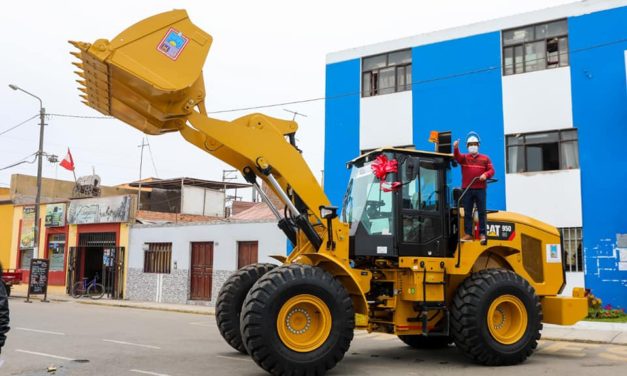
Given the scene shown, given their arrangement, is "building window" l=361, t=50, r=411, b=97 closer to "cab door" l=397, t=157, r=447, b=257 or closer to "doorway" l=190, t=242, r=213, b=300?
"doorway" l=190, t=242, r=213, b=300

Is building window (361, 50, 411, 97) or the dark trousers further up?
building window (361, 50, 411, 97)

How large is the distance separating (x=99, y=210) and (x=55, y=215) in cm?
385

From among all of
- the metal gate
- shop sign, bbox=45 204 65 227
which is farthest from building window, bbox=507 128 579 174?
shop sign, bbox=45 204 65 227

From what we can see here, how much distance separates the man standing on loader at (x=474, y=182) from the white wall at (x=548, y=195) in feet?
30.7

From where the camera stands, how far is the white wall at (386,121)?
69.1ft

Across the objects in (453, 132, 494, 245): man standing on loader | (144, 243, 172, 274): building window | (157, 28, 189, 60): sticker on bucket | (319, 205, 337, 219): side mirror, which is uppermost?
(157, 28, 189, 60): sticker on bucket

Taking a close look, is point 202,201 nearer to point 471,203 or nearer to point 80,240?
point 80,240

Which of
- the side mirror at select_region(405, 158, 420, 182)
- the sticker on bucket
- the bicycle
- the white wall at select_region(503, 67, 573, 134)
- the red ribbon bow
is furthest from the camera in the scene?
the bicycle

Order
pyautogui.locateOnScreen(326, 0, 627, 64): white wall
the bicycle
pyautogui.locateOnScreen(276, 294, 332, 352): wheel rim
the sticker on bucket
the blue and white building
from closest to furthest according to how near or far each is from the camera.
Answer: pyautogui.locateOnScreen(276, 294, 332, 352): wheel rim → the sticker on bucket → the blue and white building → pyautogui.locateOnScreen(326, 0, 627, 64): white wall → the bicycle

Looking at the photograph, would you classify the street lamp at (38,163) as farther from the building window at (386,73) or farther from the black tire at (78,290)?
the building window at (386,73)

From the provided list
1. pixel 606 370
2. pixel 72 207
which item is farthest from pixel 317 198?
pixel 72 207

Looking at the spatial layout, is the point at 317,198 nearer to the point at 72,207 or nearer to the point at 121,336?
the point at 121,336

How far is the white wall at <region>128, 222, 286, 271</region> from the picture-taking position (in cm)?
2209

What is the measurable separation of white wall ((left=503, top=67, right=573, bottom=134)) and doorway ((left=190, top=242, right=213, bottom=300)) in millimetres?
12132
